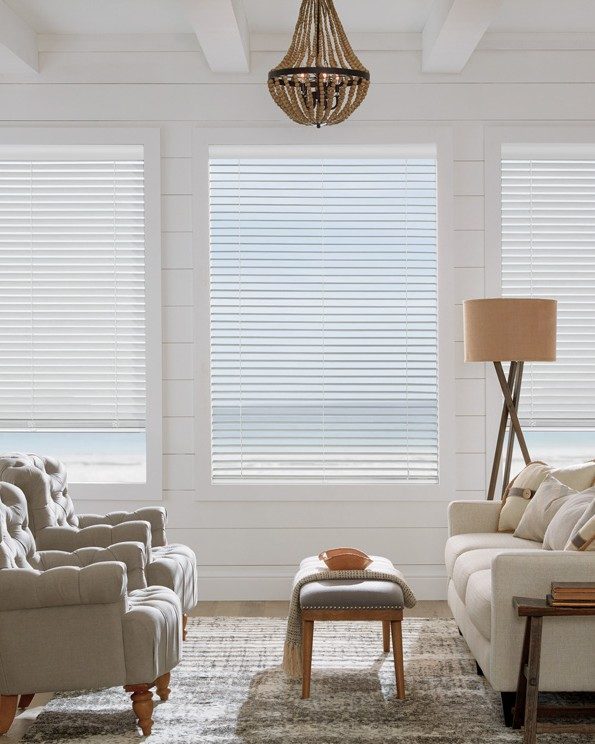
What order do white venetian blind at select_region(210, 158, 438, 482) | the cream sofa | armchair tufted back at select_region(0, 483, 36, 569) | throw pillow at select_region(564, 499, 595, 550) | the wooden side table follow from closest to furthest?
the wooden side table
the cream sofa
throw pillow at select_region(564, 499, 595, 550)
armchair tufted back at select_region(0, 483, 36, 569)
white venetian blind at select_region(210, 158, 438, 482)

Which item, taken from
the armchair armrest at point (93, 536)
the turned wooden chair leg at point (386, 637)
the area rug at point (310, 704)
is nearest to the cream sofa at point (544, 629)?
the area rug at point (310, 704)

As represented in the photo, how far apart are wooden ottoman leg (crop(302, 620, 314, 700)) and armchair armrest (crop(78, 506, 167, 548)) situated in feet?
3.47

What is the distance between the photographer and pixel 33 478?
4012mm

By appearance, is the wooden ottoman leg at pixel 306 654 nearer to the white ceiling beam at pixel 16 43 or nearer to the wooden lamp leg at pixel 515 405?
the wooden lamp leg at pixel 515 405

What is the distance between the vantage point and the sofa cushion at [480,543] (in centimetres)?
433

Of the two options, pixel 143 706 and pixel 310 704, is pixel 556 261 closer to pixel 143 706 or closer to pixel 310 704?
pixel 310 704

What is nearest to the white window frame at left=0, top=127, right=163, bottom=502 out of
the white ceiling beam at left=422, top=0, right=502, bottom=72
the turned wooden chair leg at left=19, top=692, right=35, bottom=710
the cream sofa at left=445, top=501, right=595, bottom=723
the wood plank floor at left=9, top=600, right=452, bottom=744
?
the wood plank floor at left=9, top=600, right=452, bottom=744

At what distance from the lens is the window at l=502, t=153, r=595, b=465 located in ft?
18.6

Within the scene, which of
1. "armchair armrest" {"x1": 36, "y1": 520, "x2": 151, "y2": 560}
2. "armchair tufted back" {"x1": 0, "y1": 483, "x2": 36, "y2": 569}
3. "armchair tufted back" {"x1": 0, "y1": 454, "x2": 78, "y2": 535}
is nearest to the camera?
"armchair tufted back" {"x1": 0, "y1": 483, "x2": 36, "y2": 569}

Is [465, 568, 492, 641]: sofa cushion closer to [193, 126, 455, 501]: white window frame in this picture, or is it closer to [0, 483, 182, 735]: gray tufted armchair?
[0, 483, 182, 735]: gray tufted armchair

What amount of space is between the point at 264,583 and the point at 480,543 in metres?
1.61

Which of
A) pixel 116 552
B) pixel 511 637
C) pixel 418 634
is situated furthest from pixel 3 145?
pixel 511 637

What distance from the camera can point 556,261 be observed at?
5680 millimetres

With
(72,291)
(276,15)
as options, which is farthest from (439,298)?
(72,291)
